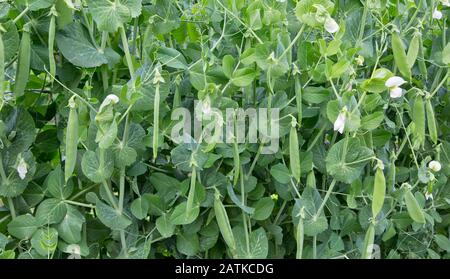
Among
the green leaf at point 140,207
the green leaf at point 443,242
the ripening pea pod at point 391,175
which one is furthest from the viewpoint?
the green leaf at point 443,242

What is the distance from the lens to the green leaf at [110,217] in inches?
40.0

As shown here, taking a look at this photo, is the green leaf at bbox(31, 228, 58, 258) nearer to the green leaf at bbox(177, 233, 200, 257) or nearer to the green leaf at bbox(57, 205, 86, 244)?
the green leaf at bbox(57, 205, 86, 244)

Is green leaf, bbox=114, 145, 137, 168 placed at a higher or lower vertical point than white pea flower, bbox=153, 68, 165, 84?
lower

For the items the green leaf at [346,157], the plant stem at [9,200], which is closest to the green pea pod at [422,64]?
the green leaf at [346,157]

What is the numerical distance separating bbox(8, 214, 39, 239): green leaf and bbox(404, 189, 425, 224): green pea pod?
66cm

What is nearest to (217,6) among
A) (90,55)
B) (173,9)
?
(173,9)

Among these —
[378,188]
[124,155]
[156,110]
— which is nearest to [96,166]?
Answer: [124,155]

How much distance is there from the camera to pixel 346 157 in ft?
3.49

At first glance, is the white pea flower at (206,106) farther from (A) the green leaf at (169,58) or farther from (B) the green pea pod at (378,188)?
(B) the green pea pod at (378,188)

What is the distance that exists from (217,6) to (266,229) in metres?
0.43

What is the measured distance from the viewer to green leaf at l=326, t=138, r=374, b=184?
1052mm

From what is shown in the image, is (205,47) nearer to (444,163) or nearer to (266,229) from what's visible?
(266,229)

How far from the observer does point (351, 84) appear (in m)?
1.03

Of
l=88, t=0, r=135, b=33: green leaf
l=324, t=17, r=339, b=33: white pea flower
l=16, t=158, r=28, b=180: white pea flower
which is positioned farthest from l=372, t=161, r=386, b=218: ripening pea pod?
l=16, t=158, r=28, b=180: white pea flower
